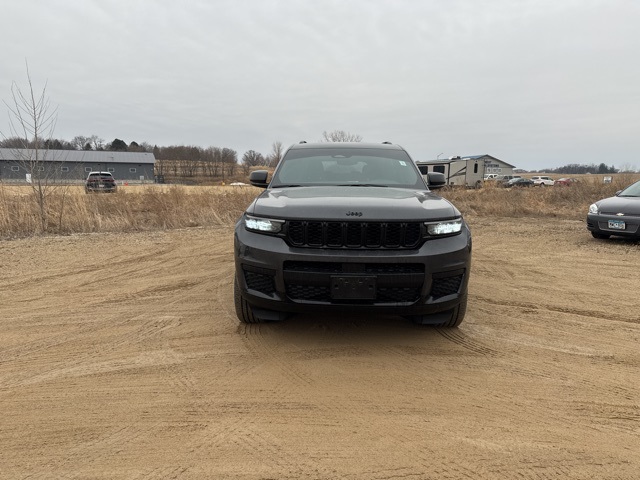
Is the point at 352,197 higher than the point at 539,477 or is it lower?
higher

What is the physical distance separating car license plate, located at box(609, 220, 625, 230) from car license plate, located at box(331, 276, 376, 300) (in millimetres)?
7875

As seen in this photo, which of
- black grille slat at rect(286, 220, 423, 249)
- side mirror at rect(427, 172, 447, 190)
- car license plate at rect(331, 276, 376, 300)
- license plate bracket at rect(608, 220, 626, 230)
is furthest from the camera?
license plate bracket at rect(608, 220, 626, 230)

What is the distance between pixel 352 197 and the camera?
10.7 feet

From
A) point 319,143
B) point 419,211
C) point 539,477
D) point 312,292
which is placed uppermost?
point 319,143

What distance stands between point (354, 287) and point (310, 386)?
740 mm

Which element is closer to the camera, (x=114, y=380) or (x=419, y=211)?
(x=114, y=380)

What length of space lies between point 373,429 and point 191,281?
3.83 m

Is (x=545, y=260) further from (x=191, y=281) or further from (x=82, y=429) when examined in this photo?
(x=82, y=429)

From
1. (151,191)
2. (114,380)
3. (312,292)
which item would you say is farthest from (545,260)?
(151,191)

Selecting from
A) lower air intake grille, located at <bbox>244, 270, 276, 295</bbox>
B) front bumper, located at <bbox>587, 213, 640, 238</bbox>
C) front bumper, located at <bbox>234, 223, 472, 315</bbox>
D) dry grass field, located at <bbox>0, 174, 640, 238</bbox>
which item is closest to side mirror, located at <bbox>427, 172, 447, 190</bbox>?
front bumper, located at <bbox>234, 223, 472, 315</bbox>

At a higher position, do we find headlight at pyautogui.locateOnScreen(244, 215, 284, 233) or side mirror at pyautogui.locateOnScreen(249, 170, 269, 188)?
side mirror at pyautogui.locateOnScreen(249, 170, 269, 188)

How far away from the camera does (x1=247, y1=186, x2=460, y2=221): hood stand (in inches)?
115

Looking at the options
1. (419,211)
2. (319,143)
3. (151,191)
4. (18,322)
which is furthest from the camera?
(151,191)

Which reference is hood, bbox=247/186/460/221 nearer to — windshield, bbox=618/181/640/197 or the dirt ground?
the dirt ground
